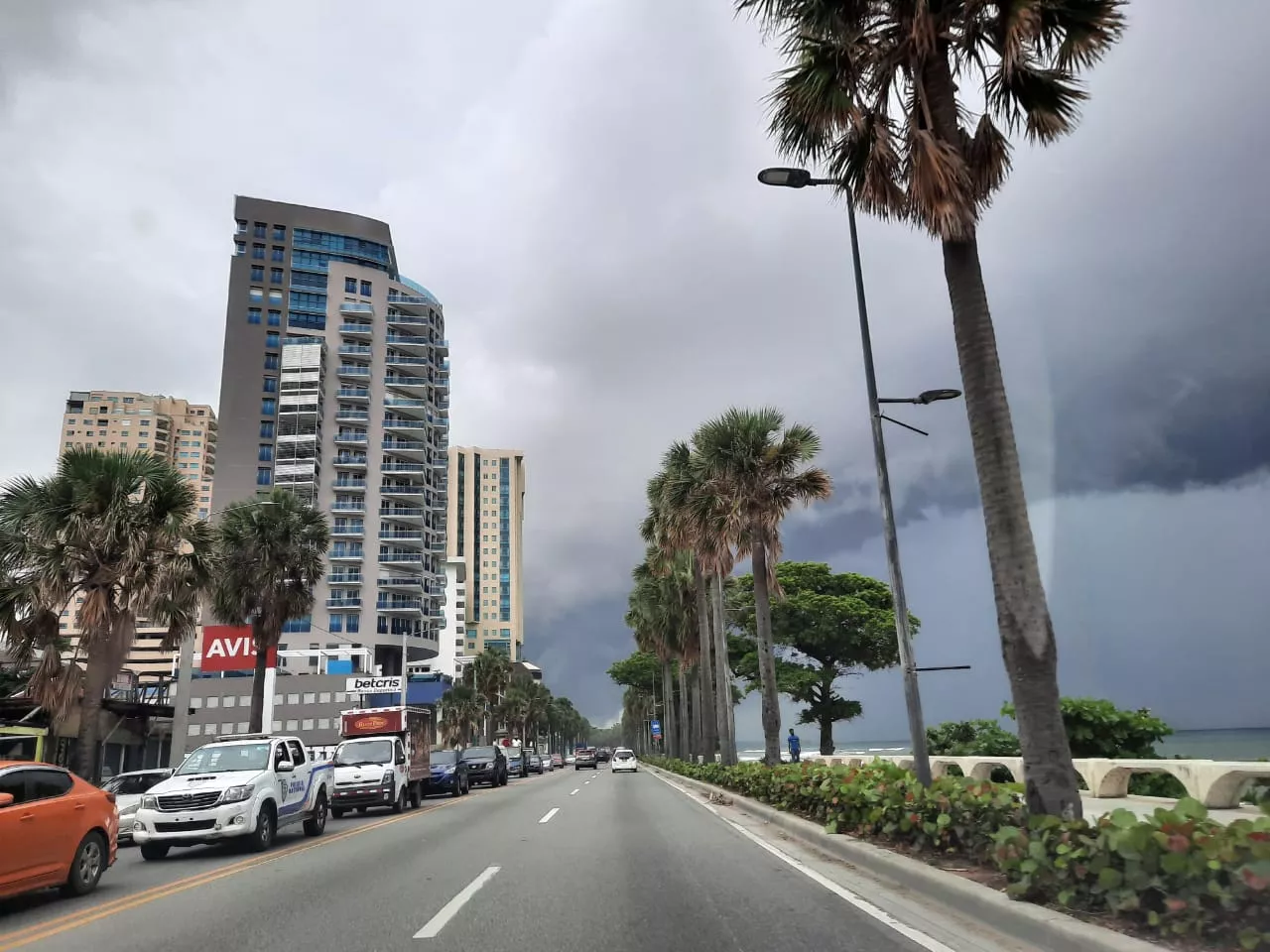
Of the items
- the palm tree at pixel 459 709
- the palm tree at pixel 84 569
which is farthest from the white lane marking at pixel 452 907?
the palm tree at pixel 459 709

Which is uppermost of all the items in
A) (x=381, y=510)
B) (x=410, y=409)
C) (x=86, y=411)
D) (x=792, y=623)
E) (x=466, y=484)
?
(x=86, y=411)

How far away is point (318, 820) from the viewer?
1678 centimetres

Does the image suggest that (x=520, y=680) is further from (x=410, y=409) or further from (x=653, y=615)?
(x=653, y=615)

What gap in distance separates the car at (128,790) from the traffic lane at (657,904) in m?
9.57

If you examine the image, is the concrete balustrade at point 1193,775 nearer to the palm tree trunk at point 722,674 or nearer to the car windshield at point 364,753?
the car windshield at point 364,753

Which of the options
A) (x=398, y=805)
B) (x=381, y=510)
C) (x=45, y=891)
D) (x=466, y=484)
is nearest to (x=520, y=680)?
(x=381, y=510)

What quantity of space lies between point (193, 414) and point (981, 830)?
201 m

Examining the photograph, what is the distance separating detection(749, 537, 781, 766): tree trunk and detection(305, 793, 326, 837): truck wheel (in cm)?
1154

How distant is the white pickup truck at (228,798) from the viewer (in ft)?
43.1

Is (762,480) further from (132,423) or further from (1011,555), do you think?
(132,423)

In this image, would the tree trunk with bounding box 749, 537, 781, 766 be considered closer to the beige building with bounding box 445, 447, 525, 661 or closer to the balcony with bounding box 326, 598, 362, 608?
the balcony with bounding box 326, 598, 362, 608

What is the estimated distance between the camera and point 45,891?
10.2 metres

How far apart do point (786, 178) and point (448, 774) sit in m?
26.6

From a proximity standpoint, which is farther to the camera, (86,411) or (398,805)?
(86,411)
